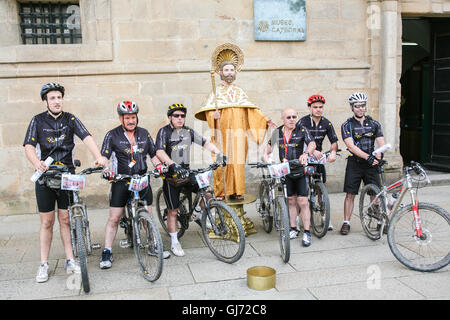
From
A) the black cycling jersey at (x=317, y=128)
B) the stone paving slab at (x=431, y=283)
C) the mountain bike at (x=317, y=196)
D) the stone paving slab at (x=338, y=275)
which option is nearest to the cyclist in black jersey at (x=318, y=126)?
the black cycling jersey at (x=317, y=128)

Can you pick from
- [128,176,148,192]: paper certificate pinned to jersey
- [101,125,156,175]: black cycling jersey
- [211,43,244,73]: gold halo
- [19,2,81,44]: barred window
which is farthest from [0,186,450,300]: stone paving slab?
[19,2,81,44]: barred window

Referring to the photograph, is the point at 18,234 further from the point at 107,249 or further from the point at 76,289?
the point at 76,289

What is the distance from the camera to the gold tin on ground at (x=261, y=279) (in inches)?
155

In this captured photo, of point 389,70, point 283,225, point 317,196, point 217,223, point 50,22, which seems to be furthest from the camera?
point 389,70

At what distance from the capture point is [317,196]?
18.7ft

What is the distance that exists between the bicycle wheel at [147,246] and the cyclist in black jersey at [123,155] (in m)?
0.38

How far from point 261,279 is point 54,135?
7.98 feet

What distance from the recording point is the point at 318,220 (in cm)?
575

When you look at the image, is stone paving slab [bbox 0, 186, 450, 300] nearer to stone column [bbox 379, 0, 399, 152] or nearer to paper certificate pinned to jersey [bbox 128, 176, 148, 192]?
paper certificate pinned to jersey [bbox 128, 176, 148, 192]

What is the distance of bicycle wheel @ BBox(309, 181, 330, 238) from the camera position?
539 centimetres

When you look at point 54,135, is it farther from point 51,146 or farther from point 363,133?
point 363,133

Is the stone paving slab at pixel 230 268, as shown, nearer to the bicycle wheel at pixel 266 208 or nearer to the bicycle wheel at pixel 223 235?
the bicycle wheel at pixel 223 235

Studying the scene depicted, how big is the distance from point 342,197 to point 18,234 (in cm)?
530

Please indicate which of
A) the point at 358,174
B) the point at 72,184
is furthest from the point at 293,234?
the point at 72,184
